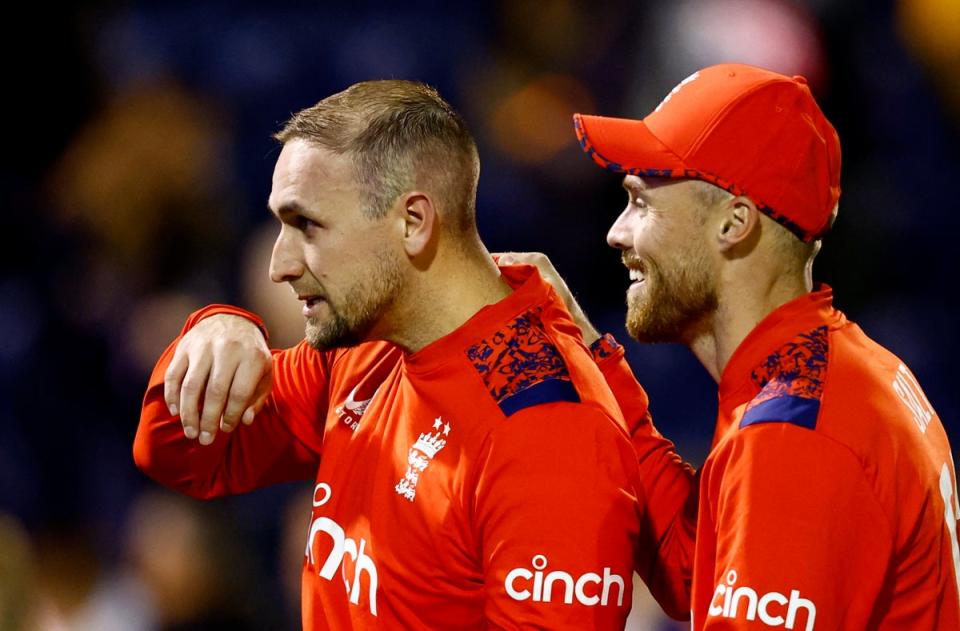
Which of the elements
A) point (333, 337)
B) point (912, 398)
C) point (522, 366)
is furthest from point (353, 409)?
point (912, 398)

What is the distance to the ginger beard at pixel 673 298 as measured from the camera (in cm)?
240

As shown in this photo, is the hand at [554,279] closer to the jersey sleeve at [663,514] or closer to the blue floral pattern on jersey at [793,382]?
the jersey sleeve at [663,514]

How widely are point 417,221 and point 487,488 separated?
48cm

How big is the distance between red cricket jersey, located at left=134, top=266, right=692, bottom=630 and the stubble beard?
0.15m

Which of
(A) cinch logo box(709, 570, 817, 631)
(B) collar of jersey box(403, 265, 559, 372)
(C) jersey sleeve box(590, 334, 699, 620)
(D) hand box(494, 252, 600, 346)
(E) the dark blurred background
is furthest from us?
(E) the dark blurred background

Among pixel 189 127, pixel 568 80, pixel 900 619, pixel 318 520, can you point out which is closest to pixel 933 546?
pixel 900 619

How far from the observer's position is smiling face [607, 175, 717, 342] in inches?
94.5

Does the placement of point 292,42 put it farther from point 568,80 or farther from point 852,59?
point 852,59

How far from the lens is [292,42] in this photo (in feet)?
17.1

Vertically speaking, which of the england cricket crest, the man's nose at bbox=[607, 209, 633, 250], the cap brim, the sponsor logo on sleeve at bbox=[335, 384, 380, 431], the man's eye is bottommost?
the sponsor logo on sleeve at bbox=[335, 384, 380, 431]

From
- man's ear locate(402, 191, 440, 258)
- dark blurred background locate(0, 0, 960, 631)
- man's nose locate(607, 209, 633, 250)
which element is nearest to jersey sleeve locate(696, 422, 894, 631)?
man's nose locate(607, 209, 633, 250)

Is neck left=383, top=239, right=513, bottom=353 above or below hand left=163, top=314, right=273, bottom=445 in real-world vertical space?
above

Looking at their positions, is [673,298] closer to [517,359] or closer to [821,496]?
[517,359]

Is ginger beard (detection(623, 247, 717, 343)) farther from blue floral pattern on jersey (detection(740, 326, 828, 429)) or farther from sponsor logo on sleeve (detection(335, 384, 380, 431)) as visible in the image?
sponsor logo on sleeve (detection(335, 384, 380, 431))
